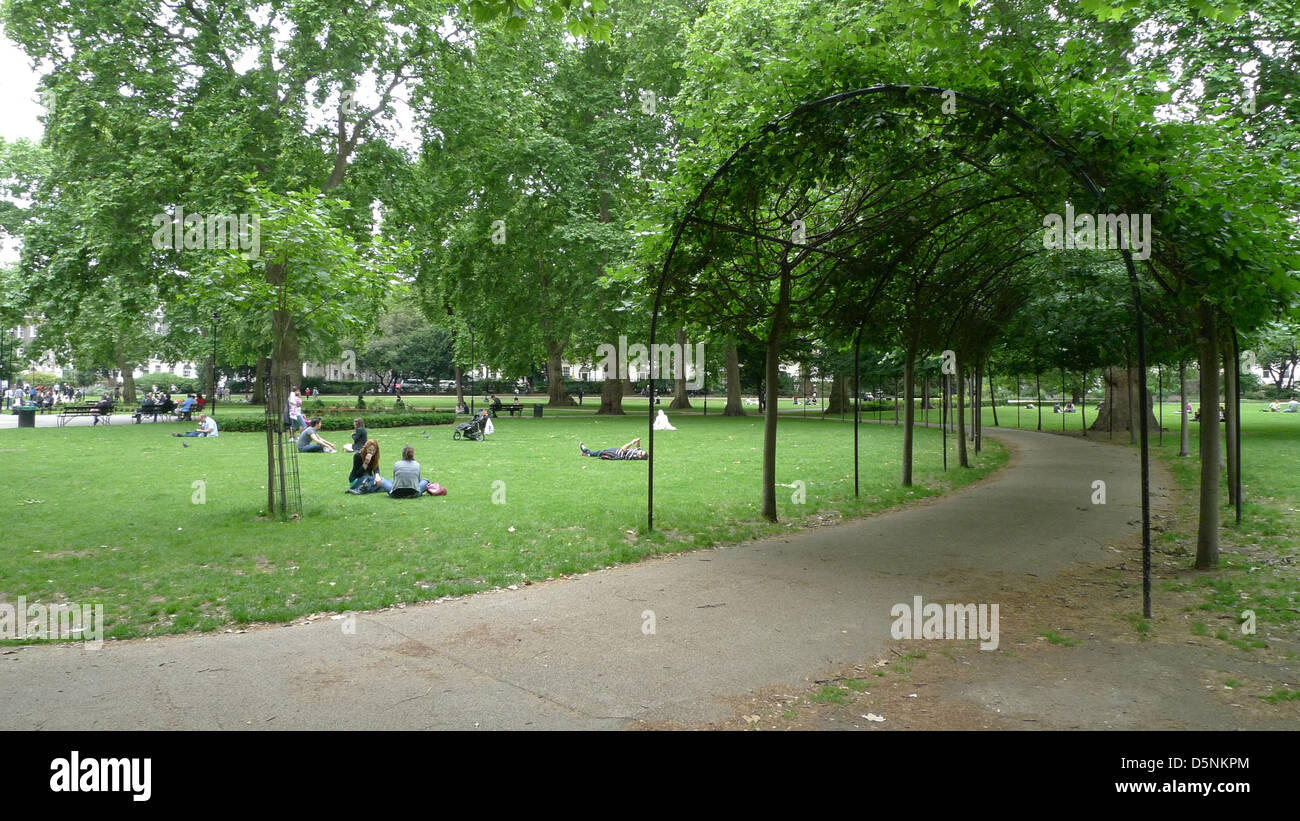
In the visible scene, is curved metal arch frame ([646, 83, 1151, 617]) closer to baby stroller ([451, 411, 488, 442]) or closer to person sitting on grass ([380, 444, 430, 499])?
person sitting on grass ([380, 444, 430, 499])

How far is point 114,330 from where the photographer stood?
118 ft

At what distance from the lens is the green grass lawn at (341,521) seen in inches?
281

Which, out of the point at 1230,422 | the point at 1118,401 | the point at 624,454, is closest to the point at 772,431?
the point at 1230,422

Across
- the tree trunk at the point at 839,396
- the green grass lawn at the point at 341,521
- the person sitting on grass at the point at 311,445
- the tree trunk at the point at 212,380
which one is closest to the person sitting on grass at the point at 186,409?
the tree trunk at the point at 212,380

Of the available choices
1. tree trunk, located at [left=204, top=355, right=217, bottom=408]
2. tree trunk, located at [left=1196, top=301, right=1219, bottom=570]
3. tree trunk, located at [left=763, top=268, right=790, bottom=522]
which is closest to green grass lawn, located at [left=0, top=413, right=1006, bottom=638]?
tree trunk, located at [left=763, top=268, right=790, bottom=522]

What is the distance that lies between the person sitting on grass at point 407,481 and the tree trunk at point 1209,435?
10.9 meters

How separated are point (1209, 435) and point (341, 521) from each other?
10.8 metres

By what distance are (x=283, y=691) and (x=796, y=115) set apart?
768 centimetres

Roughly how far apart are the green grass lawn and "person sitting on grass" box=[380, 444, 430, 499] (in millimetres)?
452

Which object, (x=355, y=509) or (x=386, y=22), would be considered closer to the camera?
(x=355, y=509)

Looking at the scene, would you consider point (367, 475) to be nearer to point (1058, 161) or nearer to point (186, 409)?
point (1058, 161)

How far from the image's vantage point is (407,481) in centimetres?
1234
